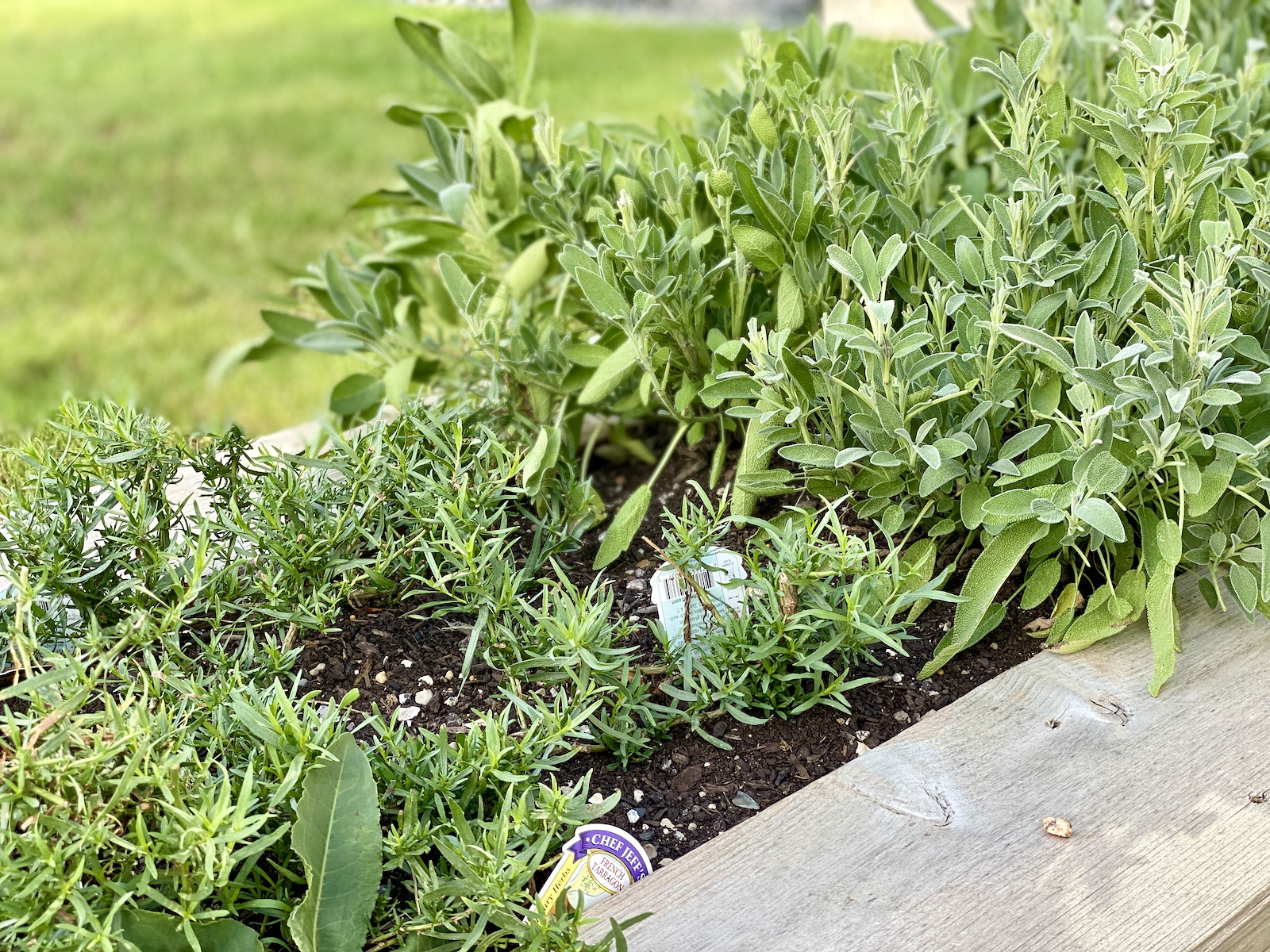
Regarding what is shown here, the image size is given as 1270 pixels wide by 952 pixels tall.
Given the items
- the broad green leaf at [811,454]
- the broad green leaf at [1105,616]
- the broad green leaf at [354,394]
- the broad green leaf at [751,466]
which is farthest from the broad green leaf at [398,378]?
the broad green leaf at [1105,616]

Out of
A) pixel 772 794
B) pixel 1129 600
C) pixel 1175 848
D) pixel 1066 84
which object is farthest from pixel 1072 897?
pixel 1066 84

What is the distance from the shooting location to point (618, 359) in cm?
166

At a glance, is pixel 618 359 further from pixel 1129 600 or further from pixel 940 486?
pixel 1129 600

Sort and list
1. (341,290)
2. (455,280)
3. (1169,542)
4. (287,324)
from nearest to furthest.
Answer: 1. (1169,542)
2. (455,280)
3. (341,290)
4. (287,324)

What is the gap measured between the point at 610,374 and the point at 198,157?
410 centimetres

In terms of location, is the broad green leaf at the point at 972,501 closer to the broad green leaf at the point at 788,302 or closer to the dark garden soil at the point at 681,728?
the dark garden soil at the point at 681,728

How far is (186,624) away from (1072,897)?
3.39ft

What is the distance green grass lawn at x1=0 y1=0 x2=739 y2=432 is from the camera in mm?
3820

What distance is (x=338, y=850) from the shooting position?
1.05 meters

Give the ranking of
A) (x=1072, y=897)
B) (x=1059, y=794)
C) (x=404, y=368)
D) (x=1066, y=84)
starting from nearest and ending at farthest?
(x=1072, y=897) → (x=1059, y=794) → (x=404, y=368) → (x=1066, y=84)

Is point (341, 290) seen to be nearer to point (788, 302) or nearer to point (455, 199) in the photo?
point (455, 199)

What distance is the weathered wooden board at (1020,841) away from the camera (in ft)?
3.57

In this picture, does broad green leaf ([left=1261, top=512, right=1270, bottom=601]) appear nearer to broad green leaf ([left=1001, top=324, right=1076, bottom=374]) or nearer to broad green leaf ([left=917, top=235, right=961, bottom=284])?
broad green leaf ([left=1001, top=324, right=1076, bottom=374])

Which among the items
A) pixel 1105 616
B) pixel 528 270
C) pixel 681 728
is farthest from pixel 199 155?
pixel 1105 616
